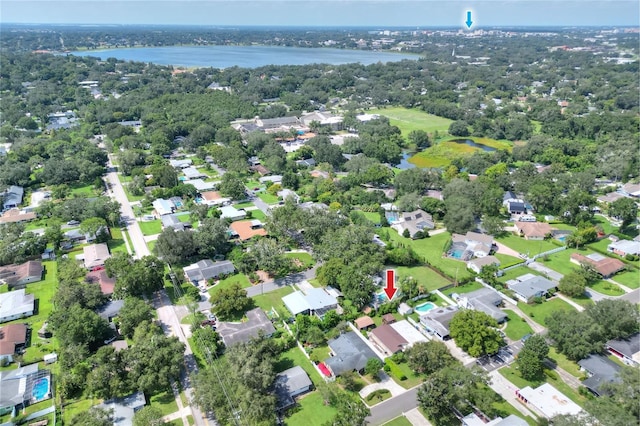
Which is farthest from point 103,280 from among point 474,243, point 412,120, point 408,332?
point 412,120

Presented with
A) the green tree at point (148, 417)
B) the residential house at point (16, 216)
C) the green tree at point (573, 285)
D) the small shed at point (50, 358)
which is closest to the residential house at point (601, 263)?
the green tree at point (573, 285)

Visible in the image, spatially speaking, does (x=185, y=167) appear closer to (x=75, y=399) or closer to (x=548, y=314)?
(x=75, y=399)

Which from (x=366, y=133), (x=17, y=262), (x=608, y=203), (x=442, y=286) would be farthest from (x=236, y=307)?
(x=366, y=133)

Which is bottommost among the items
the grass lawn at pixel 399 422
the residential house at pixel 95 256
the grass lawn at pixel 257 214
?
the grass lawn at pixel 399 422

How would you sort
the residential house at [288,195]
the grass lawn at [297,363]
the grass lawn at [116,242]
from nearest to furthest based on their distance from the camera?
1. the grass lawn at [297,363]
2. the grass lawn at [116,242]
3. the residential house at [288,195]

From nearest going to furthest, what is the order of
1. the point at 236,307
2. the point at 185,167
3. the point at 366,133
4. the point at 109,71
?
the point at 236,307 < the point at 185,167 < the point at 366,133 < the point at 109,71

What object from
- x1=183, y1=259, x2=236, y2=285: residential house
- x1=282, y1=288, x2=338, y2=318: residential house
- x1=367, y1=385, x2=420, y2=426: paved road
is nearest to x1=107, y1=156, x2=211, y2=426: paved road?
x1=183, y1=259, x2=236, y2=285: residential house

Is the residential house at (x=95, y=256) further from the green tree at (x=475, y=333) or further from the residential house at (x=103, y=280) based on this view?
the green tree at (x=475, y=333)
